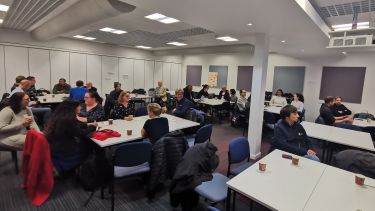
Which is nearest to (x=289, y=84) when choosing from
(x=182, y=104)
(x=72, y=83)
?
(x=182, y=104)

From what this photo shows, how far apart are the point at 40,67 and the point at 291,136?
30.8 ft

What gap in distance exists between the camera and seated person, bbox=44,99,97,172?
276 centimetres

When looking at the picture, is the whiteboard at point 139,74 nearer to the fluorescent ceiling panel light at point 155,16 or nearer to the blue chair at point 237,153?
the fluorescent ceiling panel light at point 155,16

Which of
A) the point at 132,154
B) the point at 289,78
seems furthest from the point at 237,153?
the point at 289,78

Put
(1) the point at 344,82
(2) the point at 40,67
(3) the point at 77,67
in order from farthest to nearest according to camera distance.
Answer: (3) the point at 77,67 → (2) the point at 40,67 → (1) the point at 344,82

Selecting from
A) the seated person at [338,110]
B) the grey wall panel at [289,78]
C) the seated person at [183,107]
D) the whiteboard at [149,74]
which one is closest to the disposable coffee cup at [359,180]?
the seated person at [183,107]

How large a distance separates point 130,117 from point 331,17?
4.87 metres

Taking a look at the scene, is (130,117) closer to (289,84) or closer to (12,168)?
(12,168)

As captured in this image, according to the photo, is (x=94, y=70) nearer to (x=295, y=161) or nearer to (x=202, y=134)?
(x=202, y=134)

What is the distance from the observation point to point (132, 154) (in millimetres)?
2484

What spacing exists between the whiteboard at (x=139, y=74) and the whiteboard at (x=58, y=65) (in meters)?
3.38

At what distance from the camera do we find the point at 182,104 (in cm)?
539

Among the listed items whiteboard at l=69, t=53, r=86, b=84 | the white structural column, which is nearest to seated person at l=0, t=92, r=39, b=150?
the white structural column

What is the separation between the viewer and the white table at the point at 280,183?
1.66 metres
